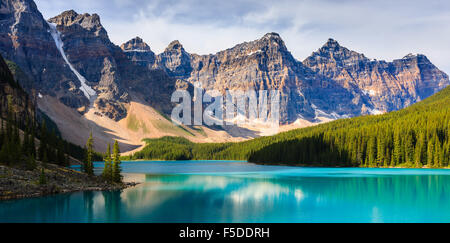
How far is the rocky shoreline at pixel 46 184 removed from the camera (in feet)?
127

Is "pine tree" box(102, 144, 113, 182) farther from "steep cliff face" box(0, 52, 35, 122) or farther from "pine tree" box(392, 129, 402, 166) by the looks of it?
"pine tree" box(392, 129, 402, 166)

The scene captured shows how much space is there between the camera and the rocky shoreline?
38.6 m

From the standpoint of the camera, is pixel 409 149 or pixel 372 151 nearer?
pixel 409 149

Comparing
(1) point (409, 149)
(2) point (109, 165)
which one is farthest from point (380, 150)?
(2) point (109, 165)

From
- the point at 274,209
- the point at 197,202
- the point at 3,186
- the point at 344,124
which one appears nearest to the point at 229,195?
the point at 197,202

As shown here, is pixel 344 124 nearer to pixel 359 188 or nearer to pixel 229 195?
pixel 359 188

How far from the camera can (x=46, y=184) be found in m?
42.7

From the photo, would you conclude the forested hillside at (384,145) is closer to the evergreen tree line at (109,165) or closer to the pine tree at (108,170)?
the evergreen tree line at (109,165)

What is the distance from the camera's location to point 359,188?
48562 mm

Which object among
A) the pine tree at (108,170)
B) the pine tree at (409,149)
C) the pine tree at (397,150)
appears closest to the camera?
the pine tree at (108,170)

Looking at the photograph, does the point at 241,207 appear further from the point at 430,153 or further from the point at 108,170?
the point at 430,153

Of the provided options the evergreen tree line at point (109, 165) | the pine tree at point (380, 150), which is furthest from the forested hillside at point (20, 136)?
the pine tree at point (380, 150)

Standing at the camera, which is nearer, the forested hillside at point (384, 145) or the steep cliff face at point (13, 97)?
the forested hillside at point (384, 145)
